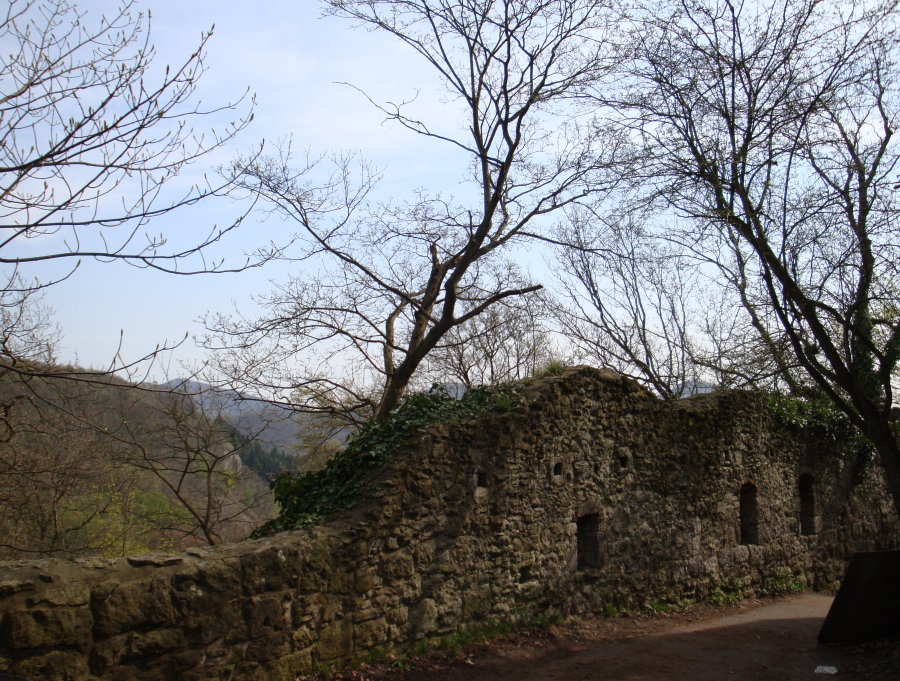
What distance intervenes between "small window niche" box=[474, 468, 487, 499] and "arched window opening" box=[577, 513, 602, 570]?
2.04 meters

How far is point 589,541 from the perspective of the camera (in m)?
9.31

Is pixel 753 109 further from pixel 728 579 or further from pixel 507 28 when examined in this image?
pixel 728 579

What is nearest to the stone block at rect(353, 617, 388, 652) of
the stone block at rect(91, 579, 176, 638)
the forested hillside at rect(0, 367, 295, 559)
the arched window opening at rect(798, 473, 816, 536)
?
the stone block at rect(91, 579, 176, 638)

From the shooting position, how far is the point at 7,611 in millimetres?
4219

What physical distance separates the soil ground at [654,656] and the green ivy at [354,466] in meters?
1.49

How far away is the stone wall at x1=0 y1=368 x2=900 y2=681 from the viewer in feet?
15.6

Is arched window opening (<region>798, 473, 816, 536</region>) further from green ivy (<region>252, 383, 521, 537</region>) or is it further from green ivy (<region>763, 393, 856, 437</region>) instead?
green ivy (<region>252, 383, 521, 537</region>)

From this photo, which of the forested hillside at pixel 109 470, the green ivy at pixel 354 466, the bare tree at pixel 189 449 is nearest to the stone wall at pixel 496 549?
the green ivy at pixel 354 466

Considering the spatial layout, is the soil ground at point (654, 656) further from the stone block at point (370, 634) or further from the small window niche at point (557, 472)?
the small window niche at point (557, 472)

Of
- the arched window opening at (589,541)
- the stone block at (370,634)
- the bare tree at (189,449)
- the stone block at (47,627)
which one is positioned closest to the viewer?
the stone block at (47,627)

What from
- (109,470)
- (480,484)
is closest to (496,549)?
(480,484)

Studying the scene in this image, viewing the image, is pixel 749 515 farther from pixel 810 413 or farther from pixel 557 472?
pixel 557 472

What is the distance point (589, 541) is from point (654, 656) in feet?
6.08

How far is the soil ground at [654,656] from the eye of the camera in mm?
6766
